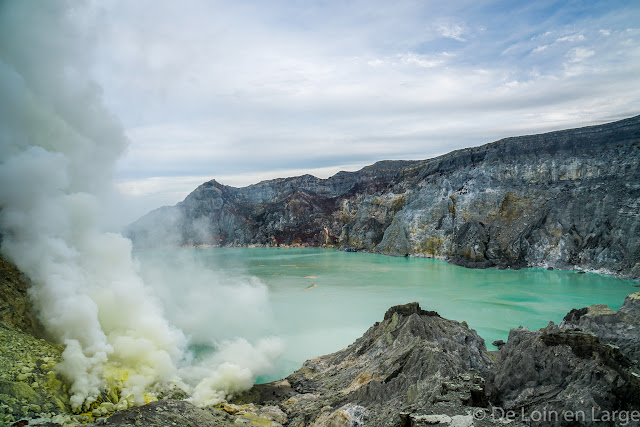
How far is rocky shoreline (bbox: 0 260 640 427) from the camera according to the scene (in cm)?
502

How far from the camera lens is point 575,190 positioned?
123 feet

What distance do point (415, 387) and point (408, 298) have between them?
18.0 meters

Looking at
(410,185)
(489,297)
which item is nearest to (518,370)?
(489,297)

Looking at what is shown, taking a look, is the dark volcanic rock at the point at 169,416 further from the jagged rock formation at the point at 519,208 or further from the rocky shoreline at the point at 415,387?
the jagged rock formation at the point at 519,208

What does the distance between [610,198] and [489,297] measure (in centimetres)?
2071

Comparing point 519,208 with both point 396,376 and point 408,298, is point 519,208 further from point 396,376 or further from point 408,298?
point 396,376

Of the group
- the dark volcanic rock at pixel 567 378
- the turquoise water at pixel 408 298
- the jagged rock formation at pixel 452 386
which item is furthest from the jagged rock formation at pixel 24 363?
the dark volcanic rock at pixel 567 378

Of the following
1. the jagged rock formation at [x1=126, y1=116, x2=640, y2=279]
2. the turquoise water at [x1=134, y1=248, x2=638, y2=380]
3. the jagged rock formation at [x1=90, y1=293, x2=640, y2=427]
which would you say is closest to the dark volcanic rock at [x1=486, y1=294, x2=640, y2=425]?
the jagged rock formation at [x1=90, y1=293, x2=640, y2=427]

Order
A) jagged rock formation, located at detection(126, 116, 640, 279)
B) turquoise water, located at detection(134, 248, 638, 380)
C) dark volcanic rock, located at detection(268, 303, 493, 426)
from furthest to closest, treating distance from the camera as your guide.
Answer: jagged rock formation, located at detection(126, 116, 640, 279) → turquoise water, located at detection(134, 248, 638, 380) → dark volcanic rock, located at detection(268, 303, 493, 426)

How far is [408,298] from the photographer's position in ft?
79.3

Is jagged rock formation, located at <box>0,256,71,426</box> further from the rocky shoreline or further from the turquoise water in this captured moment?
the turquoise water

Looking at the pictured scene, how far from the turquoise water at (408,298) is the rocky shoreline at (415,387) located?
3.93 metres

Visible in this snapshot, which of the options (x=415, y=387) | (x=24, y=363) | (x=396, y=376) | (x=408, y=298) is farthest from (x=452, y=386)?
(x=408, y=298)

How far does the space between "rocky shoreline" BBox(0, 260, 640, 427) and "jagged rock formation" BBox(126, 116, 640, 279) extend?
28.6 meters
